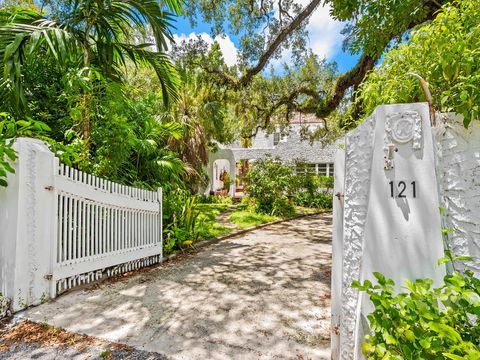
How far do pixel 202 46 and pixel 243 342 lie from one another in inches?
348

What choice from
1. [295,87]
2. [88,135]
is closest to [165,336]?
[88,135]

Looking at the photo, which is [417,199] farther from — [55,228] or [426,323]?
[55,228]

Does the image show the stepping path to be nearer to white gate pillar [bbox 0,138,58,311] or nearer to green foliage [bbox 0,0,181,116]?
white gate pillar [bbox 0,138,58,311]

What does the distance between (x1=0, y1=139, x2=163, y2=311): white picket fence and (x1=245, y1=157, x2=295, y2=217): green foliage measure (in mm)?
7464

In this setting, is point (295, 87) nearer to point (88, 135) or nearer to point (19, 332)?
point (88, 135)

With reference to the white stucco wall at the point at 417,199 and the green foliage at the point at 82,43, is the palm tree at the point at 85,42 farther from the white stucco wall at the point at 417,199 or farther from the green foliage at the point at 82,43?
the white stucco wall at the point at 417,199

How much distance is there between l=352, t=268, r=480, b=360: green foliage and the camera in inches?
44.1

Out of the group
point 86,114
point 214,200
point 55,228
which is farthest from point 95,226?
point 214,200

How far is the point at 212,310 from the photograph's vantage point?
3.13 meters

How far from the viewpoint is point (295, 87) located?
37.1 ft

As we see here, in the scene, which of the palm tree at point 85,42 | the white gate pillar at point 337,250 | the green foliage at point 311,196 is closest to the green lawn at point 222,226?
the palm tree at point 85,42

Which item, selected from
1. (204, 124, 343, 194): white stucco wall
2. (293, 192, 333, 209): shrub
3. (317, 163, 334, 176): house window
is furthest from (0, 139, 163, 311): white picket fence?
(317, 163, 334, 176): house window

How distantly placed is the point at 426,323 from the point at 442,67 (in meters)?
1.41

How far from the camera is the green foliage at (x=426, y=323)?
1.12m
